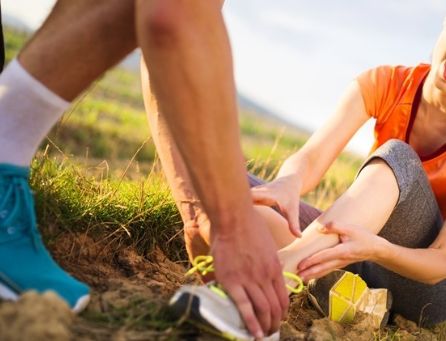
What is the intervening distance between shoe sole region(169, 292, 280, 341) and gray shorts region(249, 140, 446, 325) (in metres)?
0.76

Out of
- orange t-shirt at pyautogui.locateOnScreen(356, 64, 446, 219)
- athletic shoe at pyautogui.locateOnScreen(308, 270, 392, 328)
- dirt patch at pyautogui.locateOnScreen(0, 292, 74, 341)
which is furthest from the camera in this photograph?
orange t-shirt at pyautogui.locateOnScreen(356, 64, 446, 219)

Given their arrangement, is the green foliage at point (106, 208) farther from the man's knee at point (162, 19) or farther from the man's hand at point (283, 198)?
the man's knee at point (162, 19)

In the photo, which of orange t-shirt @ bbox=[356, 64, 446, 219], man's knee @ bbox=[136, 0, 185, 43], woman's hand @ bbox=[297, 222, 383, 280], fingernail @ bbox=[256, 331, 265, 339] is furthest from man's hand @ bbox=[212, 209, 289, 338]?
orange t-shirt @ bbox=[356, 64, 446, 219]

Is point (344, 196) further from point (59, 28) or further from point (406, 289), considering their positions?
point (59, 28)

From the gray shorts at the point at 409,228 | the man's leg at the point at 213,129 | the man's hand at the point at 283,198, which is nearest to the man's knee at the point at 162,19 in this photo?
the man's leg at the point at 213,129

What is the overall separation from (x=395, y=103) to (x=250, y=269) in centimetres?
117

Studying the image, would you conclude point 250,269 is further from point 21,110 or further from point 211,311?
point 21,110

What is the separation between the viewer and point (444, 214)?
2.18m

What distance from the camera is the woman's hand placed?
5.08 feet

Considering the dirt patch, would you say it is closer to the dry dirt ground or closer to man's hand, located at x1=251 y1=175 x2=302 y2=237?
the dry dirt ground

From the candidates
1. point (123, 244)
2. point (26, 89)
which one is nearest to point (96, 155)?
point (123, 244)

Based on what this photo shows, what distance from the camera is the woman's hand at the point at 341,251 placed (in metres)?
1.55

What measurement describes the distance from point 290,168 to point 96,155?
6790mm

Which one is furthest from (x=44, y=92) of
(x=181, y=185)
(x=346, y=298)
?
(x=346, y=298)
